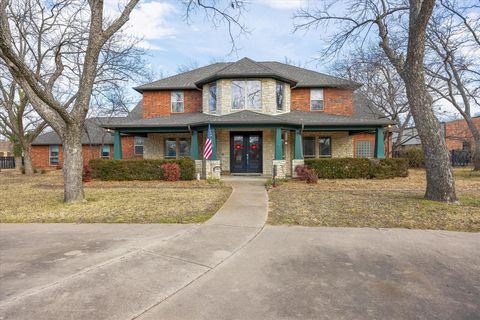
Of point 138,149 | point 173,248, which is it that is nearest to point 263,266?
point 173,248

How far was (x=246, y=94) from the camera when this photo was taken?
16.0m

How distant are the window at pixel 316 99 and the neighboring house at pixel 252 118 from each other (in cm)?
7

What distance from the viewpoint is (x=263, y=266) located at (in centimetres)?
377

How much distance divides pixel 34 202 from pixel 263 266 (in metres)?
8.45

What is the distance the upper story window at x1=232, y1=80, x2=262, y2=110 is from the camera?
629 inches

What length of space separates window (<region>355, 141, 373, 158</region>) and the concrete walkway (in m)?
18.6

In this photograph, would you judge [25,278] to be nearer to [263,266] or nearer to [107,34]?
[263,266]

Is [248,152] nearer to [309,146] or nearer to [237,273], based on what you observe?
[309,146]

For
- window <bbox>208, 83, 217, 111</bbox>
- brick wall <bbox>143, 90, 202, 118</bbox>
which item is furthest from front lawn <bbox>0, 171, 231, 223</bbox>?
brick wall <bbox>143, 90, 202, 118</bbox>

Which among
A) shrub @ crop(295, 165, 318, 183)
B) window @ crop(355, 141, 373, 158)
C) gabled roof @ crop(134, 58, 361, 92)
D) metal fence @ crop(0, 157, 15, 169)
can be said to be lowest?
shrub @ crop(295, 165, 318, 183)

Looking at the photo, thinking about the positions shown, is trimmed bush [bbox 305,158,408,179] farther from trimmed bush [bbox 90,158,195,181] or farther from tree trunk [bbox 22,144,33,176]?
tree trunk [bbox 22,144,33,176]

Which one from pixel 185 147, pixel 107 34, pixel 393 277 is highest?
pixel 107 34

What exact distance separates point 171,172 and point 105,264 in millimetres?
10289

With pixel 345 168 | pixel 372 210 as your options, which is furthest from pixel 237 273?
pixel 345 168
